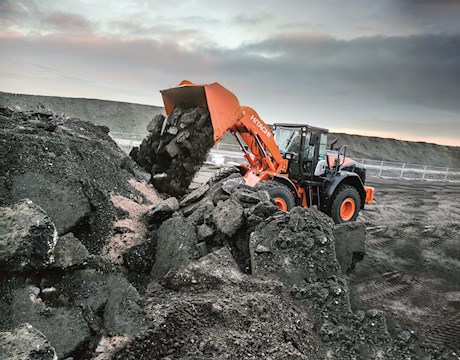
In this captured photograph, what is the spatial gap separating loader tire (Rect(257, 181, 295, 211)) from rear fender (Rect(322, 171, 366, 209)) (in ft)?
4.24

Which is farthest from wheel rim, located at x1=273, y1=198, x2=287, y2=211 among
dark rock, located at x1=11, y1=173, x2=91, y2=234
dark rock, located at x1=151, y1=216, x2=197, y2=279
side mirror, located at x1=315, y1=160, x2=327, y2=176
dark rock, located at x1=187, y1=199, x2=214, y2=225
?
dark rock, located at x1=11, y1=173, x2=91, y2=234

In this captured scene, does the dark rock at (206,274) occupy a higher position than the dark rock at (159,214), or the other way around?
the dark rock at (159,214)

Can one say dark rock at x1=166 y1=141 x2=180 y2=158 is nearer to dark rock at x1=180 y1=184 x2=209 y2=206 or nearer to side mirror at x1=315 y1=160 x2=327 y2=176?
dark rock at x1=180 y1=184 x2=209 y2=206

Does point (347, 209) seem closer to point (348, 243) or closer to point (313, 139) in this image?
point (313, 139)

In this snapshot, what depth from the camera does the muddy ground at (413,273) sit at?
17.3 feet

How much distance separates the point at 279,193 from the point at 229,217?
2.08 m

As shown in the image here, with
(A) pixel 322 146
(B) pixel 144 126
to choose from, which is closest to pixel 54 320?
(A) pixel 322 146

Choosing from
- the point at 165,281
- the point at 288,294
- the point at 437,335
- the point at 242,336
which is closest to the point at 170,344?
the point at 242,336

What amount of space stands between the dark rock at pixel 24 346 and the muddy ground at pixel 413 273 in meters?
4.04

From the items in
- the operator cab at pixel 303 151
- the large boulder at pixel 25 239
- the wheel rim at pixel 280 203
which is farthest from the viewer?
the operator cab at pixel 303 151

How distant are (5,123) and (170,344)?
19.8 ft

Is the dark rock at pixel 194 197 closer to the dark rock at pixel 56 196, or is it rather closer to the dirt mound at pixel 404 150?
the dark rock at pixel 56 196

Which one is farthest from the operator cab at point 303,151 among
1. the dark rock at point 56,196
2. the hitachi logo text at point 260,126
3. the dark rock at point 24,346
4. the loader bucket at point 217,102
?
the dark rock at point 24,346

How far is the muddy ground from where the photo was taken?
17.3 ft
